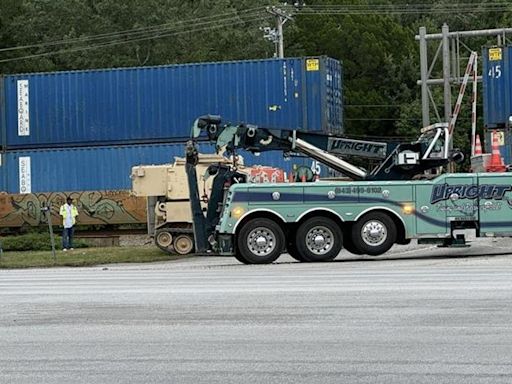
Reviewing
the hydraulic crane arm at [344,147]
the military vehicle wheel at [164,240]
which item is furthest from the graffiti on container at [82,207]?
the hydraulic crane arm at [344,147]

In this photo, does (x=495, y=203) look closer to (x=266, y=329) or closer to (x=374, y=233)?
(x=374, y=233)

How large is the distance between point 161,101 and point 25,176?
5107 mm

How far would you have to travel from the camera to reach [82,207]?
3356 cm

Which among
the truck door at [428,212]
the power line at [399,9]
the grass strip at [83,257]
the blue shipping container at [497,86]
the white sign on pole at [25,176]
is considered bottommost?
the grass strip at [83,257]

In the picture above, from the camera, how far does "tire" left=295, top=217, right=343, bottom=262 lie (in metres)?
21.0

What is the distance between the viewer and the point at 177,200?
26.4 m

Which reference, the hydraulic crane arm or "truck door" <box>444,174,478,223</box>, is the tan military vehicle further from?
"truck door" <box>444,174,478,223</box>

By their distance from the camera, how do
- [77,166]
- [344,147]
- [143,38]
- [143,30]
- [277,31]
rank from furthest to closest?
[143,38] < [143,30] < [277,31] < [77,166] < [344,147]

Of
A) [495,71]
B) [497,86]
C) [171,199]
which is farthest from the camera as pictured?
[495,71]

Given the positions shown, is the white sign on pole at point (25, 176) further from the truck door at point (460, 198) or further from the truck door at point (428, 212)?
the truck door at point (460, 198)

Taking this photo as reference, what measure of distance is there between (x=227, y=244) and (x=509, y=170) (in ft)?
20.1

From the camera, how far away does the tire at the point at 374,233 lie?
2092cm

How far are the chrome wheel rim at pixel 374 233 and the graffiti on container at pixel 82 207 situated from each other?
13.1m

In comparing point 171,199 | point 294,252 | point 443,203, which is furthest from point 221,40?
point 443,203
